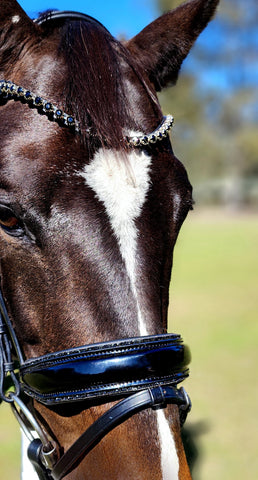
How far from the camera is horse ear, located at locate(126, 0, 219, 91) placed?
2.42 metres

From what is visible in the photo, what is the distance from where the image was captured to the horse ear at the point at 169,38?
7.93ft

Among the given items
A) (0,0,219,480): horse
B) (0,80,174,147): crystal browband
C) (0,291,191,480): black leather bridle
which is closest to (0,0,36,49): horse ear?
(0,0,219,480): horse

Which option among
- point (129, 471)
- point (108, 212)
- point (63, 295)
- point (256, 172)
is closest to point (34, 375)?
point (63, 295)

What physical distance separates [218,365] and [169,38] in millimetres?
5313

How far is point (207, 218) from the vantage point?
34281 millimetres

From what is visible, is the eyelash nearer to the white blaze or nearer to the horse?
the horse

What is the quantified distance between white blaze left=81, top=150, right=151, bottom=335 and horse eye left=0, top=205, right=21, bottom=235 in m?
0.28

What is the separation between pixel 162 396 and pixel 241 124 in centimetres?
3764

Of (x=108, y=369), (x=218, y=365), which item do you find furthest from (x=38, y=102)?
(x=218, y=365)

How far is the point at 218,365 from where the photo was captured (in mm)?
6871

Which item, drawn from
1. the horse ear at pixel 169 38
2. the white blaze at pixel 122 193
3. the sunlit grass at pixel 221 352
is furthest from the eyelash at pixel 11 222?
the sunlit grass at pixel 221 352

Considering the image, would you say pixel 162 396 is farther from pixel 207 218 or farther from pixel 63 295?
pixel 207 218

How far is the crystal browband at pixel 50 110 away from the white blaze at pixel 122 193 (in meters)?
0.12

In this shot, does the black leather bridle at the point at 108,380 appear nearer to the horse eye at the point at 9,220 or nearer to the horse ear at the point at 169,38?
the horse eye at the point at 9,220
